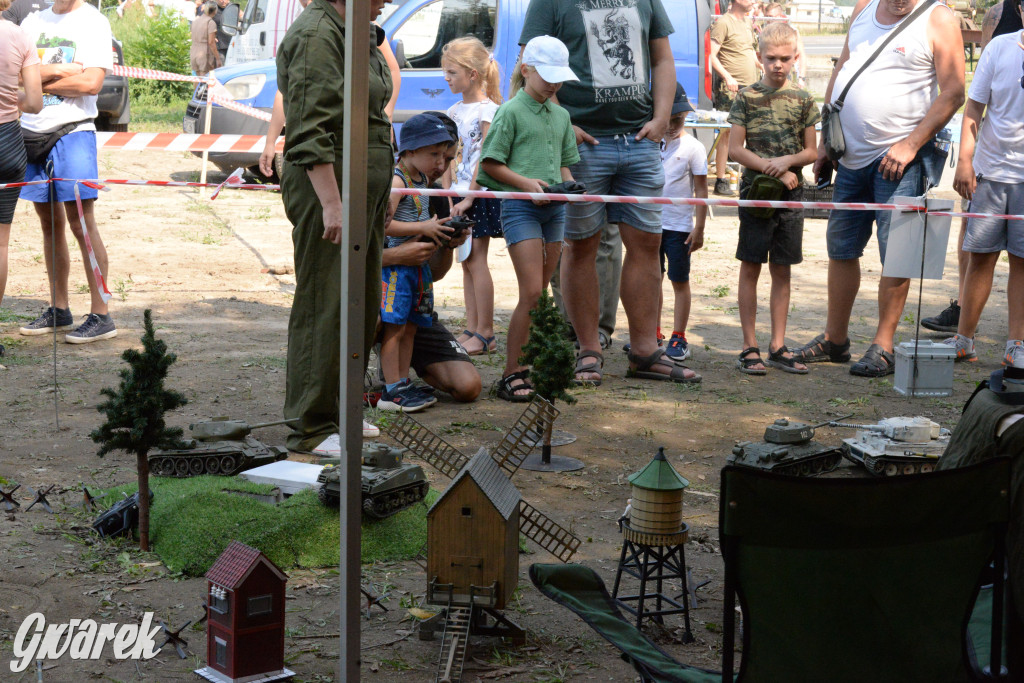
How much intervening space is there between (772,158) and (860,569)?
5133 mm

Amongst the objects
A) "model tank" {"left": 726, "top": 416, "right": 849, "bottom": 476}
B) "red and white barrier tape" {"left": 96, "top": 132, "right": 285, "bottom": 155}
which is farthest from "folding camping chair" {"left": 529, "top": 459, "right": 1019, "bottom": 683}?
"red and white barrier tape" {"left": 96, "top": 132, "right": 285, "bottom": 155}

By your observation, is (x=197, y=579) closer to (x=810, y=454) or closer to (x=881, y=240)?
(x=810, y=454)

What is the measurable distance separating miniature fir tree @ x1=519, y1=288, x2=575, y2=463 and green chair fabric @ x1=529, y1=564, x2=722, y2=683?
1745 millimetres

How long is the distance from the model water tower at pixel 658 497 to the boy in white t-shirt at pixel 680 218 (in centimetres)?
407

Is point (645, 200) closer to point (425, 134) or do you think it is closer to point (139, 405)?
point (425, 134)

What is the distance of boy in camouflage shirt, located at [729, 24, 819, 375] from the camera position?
6.99 m

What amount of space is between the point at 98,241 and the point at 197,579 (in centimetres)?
390

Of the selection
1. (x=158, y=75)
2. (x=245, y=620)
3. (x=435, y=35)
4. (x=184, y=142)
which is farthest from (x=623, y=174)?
(x=158, y=75)

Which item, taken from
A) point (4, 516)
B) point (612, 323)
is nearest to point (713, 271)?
point (612, 323)

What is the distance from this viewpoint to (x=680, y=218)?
7.33 meters

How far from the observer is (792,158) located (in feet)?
23.0

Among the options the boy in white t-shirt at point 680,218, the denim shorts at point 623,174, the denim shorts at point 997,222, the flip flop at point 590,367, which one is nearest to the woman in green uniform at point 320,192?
the denim shorts at point 623,174

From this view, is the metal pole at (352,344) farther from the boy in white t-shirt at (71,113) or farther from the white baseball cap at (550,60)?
the boy in white t-shirt at (71,113)

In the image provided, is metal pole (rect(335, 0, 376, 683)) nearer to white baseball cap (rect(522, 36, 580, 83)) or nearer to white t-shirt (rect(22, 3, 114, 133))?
white baseball cap (rect(522, 36, 580, 83))
